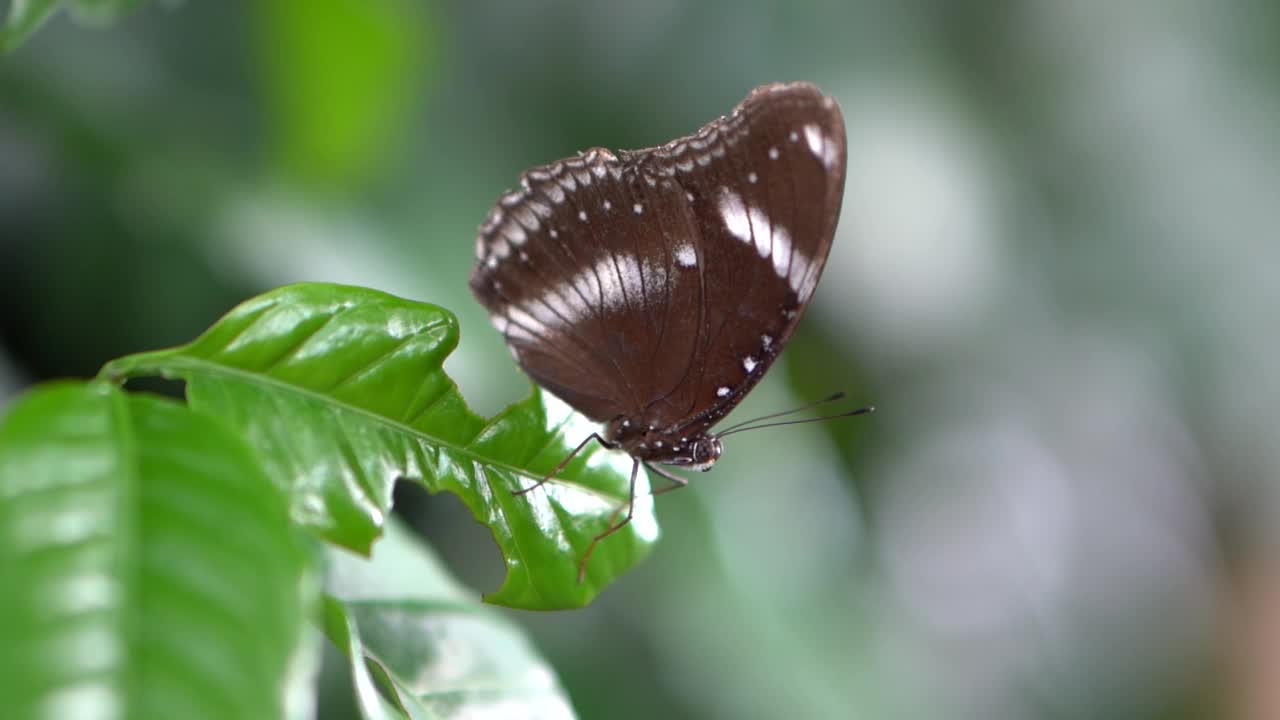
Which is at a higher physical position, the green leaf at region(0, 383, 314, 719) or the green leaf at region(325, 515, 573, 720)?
the green leaf at region(0, 383, 314, 719)

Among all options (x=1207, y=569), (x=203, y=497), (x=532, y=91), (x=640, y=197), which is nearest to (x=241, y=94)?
(x=532, y=91)

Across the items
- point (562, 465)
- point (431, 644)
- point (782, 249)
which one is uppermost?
point (782, 249)

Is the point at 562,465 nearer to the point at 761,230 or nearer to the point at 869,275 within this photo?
the point at 761,230

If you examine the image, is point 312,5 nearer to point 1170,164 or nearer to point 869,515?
point 869,515

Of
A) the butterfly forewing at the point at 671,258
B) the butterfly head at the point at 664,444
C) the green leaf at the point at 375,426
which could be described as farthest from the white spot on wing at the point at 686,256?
the green leaf at the point at 375,426

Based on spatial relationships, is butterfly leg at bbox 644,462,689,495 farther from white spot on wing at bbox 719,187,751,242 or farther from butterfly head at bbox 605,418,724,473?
white spot on wing at bbox 719,187,751,242

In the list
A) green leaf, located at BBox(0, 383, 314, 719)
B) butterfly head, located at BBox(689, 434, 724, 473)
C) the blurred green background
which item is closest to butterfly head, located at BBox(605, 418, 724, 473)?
butterfly head, located at BBox(689, 434, 724, 473)

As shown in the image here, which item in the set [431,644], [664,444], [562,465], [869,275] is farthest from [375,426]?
[869,275]
